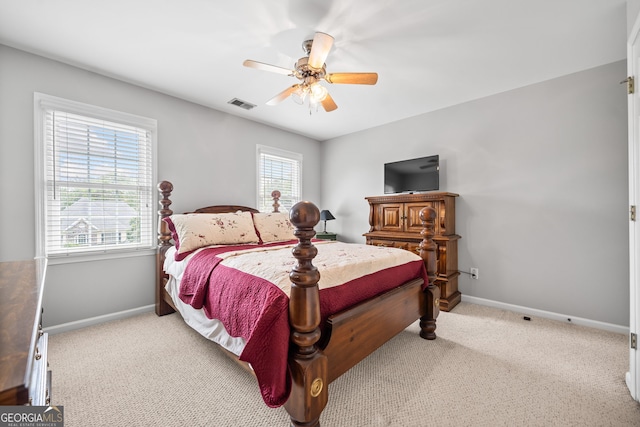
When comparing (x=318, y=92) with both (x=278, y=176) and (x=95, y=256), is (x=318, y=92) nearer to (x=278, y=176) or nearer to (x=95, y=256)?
(x=278, y=176)

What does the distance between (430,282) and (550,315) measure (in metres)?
1.53

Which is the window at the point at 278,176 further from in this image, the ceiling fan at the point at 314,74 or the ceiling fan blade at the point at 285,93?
the ceiling fan at the point at 314,74

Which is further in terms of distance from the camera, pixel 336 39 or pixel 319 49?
pixel 336 39

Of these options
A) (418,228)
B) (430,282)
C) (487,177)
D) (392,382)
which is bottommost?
(392,382)

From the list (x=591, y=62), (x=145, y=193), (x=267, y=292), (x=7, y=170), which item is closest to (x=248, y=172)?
(x=145, y=193)

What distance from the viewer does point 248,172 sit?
3898 millimetres

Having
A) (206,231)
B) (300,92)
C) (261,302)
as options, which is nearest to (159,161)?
(206,231)

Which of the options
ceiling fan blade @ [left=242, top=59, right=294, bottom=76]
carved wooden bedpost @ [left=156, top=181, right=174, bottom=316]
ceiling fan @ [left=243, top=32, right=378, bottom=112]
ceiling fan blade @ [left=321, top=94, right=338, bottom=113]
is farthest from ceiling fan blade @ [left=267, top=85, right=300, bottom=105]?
carved wooden bedpost @ [left=156, top=181, right=174, bottom=316]

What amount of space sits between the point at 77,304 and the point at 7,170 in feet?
4.28

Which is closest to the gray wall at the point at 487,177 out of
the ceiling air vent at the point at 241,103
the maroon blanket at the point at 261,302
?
the ceiling air vent at the point at 241,103

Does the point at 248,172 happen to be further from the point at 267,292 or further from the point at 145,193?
the point at 267,292

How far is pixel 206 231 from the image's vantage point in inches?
104

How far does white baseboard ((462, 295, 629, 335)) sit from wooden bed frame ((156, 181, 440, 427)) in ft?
5.03

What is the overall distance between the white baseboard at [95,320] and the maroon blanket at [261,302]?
1133mm
